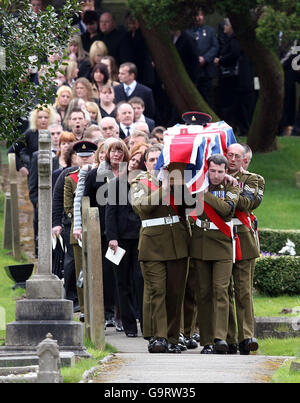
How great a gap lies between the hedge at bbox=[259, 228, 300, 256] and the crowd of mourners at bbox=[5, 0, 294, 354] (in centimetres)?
212

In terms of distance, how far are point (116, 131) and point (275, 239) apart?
10.1 ft

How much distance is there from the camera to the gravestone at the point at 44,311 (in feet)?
A: 39.5

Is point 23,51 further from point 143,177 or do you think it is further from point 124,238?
point 124,238

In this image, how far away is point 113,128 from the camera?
55.6ft

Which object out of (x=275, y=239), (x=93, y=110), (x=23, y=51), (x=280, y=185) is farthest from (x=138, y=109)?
(x=23, y=51)

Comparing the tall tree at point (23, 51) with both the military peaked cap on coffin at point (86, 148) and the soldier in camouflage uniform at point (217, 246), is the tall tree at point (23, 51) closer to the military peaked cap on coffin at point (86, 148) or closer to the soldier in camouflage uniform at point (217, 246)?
the soldier in camouflage uniform at point (217, 246)

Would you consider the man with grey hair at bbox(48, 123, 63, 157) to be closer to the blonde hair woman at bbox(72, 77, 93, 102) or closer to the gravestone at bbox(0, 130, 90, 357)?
the blonde hair woman at bbox(72, 77, 93, 102)

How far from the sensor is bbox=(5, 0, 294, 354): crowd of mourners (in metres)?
14.4

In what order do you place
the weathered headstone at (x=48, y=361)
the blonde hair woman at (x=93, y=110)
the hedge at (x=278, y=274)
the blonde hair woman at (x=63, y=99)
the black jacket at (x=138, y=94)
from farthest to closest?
the black jacket at (x=138, y=94), the blonde hair woman at (x=63, y=99), the blonde hair woman at (x=93, y=110), the hedge at (x=278, y=274), the weathered headstone at (x=48, y=361)

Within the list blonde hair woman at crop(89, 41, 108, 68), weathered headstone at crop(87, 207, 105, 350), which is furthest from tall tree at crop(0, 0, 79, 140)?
blonde hair woman at crop(89, 41, 108, 68)

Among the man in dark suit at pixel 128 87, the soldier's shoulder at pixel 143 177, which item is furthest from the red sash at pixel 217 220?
the man in dark suit at pixel 128 87

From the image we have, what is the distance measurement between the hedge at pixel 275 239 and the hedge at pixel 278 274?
2105 millimetres

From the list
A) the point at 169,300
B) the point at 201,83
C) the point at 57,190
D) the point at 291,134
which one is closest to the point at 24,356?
the point at 169,300

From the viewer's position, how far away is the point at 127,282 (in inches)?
578
